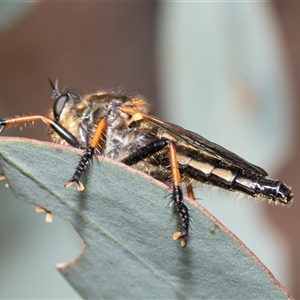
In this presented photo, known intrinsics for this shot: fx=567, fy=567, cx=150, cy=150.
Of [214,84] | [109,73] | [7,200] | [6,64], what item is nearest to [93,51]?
[109,73]

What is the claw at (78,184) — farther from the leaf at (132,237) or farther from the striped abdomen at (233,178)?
the striped abdomen at (233,178)

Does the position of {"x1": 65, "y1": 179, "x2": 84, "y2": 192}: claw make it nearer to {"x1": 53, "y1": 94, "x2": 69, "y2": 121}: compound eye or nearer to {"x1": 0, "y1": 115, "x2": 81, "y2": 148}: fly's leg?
{"x1": 0, "y1": 115, "x2": 81, "y2": 148}: fly's leg

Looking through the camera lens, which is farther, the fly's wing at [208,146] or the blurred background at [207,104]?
the blurred background at [207,104]

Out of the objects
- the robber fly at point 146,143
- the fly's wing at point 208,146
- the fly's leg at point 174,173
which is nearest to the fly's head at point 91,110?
the robber fly at point 146,143

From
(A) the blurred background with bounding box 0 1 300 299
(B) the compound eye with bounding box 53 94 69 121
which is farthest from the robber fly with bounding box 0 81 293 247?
(A) the blurred background with bounding box 0 1 300 299

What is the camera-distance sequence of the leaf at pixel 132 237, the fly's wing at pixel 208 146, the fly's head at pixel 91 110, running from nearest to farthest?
the leaf at pixel 132 237 → the fly's wing at pixel 208 146 → the fly's head at pixel 91 110

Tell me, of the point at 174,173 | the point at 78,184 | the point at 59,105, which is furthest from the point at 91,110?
the point at 78,184
